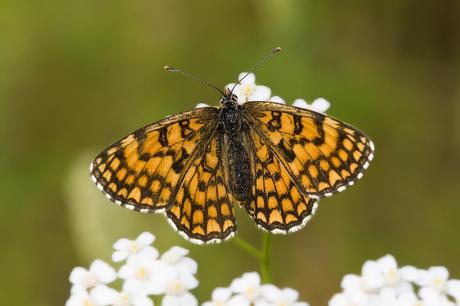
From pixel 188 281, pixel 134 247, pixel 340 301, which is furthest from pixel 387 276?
pixel 134 247

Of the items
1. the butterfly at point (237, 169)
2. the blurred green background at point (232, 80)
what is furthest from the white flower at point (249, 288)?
the blurred green background at point (232, 80)

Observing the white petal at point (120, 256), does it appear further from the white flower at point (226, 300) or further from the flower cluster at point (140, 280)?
the white flower at point (226, 300)

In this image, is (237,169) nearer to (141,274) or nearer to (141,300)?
(141,274)

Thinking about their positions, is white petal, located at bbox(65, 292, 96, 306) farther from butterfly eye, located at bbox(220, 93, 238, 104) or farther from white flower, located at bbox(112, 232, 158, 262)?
butterfly eye, located at bbox(220, 93, 238, 104)

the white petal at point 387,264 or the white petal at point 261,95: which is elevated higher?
the white petal at point 261,95

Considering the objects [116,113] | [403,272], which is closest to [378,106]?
[116,113]


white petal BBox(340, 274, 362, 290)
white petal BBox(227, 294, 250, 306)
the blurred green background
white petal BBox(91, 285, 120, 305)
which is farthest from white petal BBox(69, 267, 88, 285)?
the blurred green background
